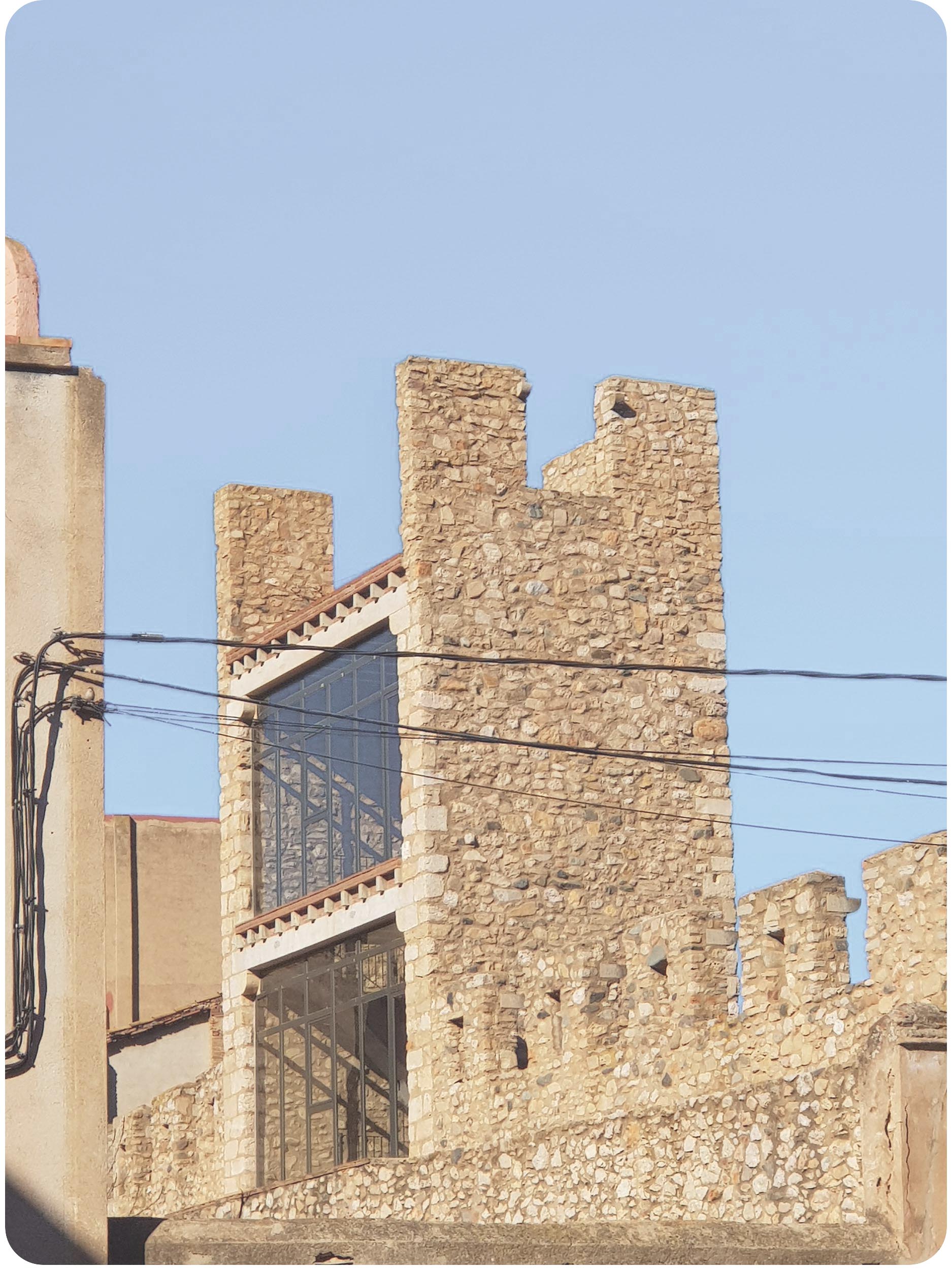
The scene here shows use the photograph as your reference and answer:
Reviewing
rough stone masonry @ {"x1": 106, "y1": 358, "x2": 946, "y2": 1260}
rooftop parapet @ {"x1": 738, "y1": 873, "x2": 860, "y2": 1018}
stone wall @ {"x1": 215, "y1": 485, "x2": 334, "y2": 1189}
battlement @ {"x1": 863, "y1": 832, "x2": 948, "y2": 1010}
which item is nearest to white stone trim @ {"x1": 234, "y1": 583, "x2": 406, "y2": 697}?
rough stone masonry @ {"x1": 106, "y1": 358, "x2": 946, "y2": 1260}

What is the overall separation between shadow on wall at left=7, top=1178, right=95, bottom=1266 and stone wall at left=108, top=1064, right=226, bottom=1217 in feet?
50.0

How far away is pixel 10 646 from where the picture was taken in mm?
14641

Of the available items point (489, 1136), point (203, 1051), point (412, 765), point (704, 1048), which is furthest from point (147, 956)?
point (704, 1048)

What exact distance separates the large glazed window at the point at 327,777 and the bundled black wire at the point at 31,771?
11.0 m

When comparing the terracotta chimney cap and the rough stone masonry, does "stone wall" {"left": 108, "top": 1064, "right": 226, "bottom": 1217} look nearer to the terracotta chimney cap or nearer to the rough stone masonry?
the rough stone masonry

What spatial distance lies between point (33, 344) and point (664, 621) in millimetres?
12744

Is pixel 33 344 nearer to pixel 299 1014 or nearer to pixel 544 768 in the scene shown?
pixel 544 768

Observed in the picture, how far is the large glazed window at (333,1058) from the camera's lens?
2567 centimetres

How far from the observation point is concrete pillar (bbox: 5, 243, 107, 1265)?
44.9ft

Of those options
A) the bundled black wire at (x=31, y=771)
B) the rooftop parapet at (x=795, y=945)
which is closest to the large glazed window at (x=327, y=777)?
the rooftop parapet at (x=795, y=945)

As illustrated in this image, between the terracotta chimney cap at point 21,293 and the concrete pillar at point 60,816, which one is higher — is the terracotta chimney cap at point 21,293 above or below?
above

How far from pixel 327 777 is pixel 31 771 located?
12785 millimetres

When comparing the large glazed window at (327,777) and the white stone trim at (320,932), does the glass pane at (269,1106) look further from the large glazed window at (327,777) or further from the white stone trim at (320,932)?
the large glazed window at (327,777)

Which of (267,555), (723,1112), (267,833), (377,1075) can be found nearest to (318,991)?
(377,1075)
